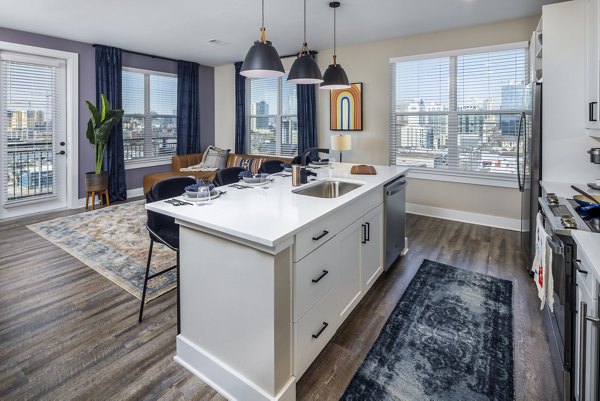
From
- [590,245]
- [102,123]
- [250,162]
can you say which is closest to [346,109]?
[250,162]

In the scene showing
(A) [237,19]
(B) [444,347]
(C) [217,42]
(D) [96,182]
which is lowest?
(B) [444,347]

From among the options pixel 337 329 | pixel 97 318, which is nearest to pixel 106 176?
pixel 97 318

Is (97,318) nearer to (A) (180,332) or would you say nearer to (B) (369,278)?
(A) (180,332)

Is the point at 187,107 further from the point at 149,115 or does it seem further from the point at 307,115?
the point at 307,115

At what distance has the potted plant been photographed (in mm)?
5340

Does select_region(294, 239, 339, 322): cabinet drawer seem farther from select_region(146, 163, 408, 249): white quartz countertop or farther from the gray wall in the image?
the gray wall

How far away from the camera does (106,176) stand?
5.55 metres

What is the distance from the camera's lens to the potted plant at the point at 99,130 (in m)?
5.34

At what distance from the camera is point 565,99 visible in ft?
9.64

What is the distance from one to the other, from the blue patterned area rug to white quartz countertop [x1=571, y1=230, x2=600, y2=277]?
854mm

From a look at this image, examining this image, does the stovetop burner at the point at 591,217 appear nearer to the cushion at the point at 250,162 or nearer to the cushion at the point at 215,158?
the cushion at the point at 250,162

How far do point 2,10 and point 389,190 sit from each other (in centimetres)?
479

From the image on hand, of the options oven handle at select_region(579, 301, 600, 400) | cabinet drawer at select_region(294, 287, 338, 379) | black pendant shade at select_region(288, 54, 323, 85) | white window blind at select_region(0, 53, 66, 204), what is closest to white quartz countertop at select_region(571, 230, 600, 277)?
oven handle at select_region(579, 301, 600, 400)

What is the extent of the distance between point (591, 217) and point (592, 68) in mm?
1524
